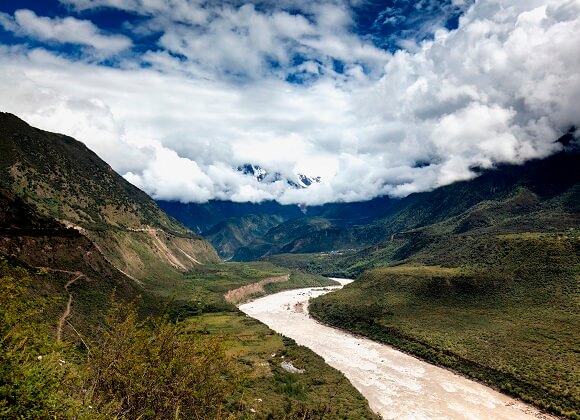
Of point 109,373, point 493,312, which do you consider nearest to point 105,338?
point 109,373

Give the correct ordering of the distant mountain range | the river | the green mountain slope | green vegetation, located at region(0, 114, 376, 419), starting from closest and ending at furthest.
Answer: green vegetation, located at region(0, 114, 376, 419)
the river
the distant mountain range
the green mountain slope

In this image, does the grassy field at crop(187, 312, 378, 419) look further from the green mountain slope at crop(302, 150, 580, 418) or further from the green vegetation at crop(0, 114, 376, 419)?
the green mountain slope at crop(302, 150, 580, 418)

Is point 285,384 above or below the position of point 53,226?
below

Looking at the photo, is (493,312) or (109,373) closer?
(109,373)

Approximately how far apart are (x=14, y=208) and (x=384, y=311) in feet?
376

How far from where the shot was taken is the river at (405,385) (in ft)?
265

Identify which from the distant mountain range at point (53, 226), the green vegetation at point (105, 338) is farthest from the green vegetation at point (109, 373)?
the distant mountain range at point (53, 226)

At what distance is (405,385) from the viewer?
94.8 meters

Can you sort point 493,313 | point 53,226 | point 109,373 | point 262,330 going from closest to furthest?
point 109,373, point 53,226, point 493,313, point 262,330

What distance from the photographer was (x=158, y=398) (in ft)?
83.1

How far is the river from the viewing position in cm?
8069

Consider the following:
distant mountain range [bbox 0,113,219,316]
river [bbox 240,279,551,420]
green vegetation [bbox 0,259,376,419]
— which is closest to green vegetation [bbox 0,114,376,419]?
green vegetation [bbox 0,259,376,419]

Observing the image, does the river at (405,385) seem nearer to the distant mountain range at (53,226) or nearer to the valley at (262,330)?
the valley at (262,330)

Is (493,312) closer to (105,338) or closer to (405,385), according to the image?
(405,385)
